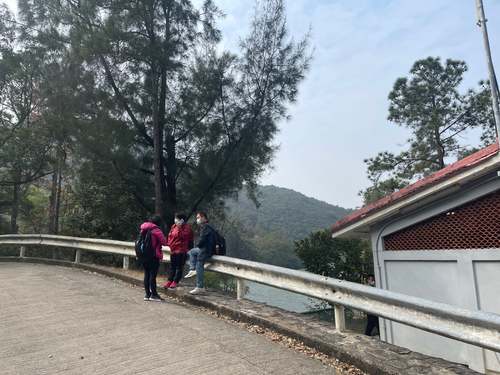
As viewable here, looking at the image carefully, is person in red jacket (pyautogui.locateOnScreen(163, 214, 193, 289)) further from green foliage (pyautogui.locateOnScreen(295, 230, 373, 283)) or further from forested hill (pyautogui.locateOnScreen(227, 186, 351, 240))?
forested hill (pyautogui.locateOnScreen(227, 186, 351, 240))

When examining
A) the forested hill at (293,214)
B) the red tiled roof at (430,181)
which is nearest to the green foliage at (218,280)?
the red tiled roof at (430,181)

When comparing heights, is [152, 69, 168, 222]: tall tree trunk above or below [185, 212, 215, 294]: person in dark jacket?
above

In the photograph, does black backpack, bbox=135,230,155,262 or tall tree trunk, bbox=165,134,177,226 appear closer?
black backpack, bbox=135,230,155,262

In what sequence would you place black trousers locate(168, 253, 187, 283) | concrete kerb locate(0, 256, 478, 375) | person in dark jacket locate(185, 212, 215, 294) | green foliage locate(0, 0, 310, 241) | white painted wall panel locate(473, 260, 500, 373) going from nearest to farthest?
concrete kerb locate(0, 256, 478, 375)
white painted wall panel locate(473, 260, 500, 373)
person in dark jacket locate(185, 212, 215, 294)
black trousers locate(168, 253, 187, 283)
green foliage locate(0, 0, 310, 241)

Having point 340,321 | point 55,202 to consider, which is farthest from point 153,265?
point 55,202

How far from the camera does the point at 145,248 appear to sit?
289 inches

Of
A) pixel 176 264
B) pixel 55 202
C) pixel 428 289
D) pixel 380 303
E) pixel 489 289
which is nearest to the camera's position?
pixel 380 303

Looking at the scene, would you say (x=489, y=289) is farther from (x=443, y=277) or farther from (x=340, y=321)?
(x=340, y=321)

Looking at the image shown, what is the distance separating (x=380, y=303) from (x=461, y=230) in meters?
3.71

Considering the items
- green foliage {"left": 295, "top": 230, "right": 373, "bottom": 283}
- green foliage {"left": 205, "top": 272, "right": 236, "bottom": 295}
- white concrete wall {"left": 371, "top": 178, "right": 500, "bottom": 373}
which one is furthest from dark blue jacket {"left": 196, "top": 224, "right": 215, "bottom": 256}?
green foliage {"left": 205, "top": 272, "right": 236, "bottom": 295}

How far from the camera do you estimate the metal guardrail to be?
133 inches

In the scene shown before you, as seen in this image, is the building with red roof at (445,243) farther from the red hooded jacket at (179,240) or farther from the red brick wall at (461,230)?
the red hooded jacket at (179,240)

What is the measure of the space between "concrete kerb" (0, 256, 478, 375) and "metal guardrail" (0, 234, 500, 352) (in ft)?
1.04

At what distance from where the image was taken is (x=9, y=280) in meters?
9.42
